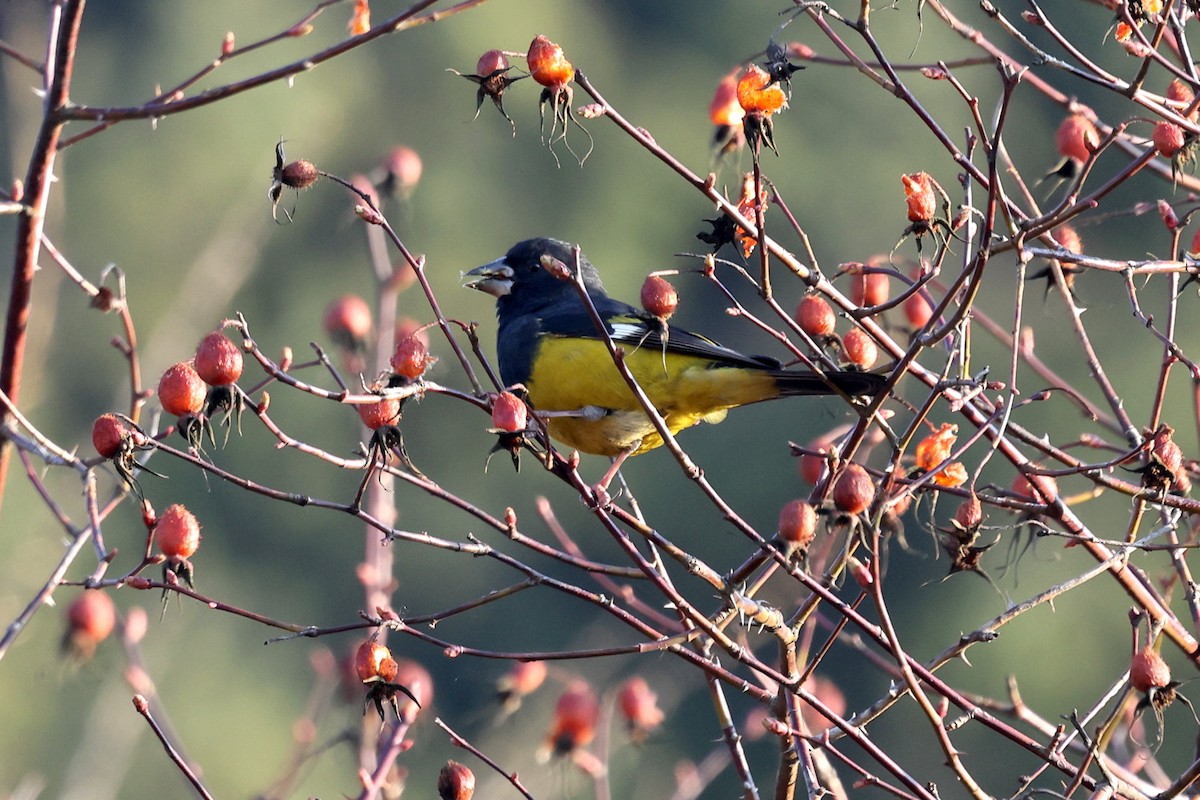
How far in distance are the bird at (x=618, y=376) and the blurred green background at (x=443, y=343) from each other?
7798 millimetres

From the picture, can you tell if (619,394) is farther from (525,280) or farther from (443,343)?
(443,343)

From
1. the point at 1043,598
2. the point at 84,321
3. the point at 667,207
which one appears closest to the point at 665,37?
the point at 667,207

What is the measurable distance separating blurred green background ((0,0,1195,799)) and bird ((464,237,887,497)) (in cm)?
780

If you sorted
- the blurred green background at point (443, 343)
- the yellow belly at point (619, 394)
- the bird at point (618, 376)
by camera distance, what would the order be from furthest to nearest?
the blurred green background at point (443, 343), the yellow belly at point (619, 394), the bird at point (618, 376)

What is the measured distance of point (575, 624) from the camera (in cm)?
1892

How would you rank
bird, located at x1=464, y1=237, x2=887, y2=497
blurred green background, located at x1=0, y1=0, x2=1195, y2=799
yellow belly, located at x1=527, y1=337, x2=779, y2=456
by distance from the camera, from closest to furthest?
1. bird, located at x1=464, y1=237, x2=887, y2=497
2. yellow belly, located at x1=527, y1=337, x2=779, y2=456
3. blurred green background, located at x1=0, y1=0, x2=1195, y2=799

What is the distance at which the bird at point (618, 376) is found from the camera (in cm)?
407

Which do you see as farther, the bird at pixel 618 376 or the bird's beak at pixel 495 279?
the bird's beak at pixel 495 279

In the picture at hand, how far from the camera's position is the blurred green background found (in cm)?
1770

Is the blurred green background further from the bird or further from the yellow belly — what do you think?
the yellow belly

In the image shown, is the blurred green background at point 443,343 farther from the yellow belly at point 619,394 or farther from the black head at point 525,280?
the yellow belly at point 619,394

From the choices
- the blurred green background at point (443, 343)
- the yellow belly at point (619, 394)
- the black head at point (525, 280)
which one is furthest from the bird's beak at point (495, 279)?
the blurred green background at point (443, 343)

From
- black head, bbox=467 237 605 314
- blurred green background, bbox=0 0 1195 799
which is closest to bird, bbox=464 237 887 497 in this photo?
black head, bbox=467 237 605 314

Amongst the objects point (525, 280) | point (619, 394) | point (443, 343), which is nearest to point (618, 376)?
point (619, 394)
